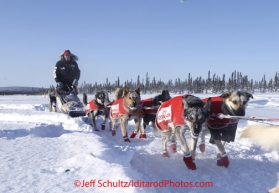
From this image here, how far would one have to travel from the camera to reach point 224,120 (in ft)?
15.6

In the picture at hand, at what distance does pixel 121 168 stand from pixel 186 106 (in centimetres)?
174

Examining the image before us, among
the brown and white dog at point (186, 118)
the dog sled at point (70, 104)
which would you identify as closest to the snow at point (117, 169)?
the brown and white dog at point (186, 118)

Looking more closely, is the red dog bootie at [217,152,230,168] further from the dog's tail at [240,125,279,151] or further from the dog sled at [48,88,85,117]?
the dog sled at [48,88,85,117]

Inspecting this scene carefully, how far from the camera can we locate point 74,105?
10062 mm

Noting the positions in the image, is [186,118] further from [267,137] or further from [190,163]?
[267,137]

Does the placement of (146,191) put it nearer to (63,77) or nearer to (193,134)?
(193,134)

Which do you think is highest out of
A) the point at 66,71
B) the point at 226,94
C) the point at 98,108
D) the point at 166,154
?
the point at 66,71

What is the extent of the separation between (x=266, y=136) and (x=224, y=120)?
2136 mm

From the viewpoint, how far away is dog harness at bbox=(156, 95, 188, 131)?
4.61 metres

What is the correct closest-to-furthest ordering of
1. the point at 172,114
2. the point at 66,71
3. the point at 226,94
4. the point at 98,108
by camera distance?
1. the point at 172,114
2. the point at 226,94
3. the point at 98,108
4. the point at 66,71

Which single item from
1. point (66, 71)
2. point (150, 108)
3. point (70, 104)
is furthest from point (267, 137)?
point (66, 71)

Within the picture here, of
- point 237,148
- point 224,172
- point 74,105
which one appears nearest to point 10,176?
point 224,172

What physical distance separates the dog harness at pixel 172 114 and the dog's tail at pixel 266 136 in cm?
178

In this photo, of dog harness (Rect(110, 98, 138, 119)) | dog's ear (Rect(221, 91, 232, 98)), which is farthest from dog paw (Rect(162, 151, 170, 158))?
dog harness (Rect(110, 98, 138, 119))
